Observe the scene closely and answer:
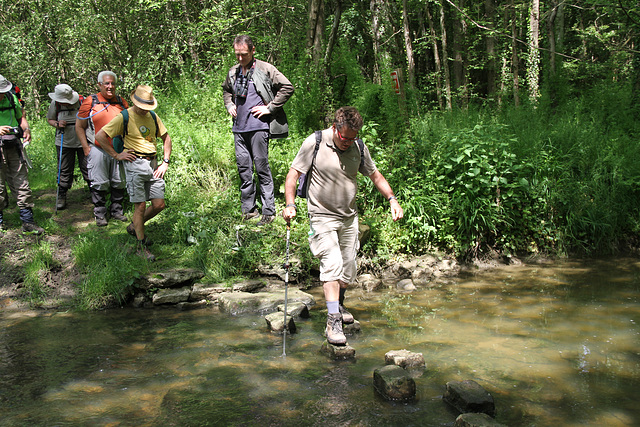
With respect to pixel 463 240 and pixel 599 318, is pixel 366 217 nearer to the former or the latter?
pixel 463 240

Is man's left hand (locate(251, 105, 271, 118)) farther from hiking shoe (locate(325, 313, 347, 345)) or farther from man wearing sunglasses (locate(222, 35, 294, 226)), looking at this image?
hiking shoe (locate(325, 313, 347, 345))

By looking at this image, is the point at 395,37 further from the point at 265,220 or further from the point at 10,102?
the point at 10,102

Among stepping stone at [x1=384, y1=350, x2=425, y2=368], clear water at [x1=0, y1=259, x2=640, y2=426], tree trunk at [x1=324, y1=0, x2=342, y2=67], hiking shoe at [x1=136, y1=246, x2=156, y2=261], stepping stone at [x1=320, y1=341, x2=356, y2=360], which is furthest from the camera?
tree trunk at [x1=324, y1=0, x2=342, y2=67]

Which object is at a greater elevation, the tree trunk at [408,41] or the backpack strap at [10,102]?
the tree trunk at [408,41]

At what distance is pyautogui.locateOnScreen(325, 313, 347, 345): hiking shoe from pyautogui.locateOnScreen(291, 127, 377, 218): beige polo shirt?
3.51ft

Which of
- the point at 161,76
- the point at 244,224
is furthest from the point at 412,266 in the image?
the point at 161,76

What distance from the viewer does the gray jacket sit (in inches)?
303

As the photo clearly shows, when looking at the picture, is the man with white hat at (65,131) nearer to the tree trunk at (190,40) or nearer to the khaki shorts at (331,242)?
the tree trunk at (190,40)

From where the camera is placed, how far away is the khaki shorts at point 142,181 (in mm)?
7098

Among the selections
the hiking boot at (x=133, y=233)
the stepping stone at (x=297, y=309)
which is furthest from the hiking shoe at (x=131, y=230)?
the stepping stone at (x=297, y=309)

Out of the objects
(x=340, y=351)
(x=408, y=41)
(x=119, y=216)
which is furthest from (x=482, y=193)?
(x=119, y=216)

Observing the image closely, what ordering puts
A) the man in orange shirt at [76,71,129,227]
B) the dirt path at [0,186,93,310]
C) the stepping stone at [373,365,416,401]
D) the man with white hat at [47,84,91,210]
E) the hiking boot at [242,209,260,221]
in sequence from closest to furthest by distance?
the stepping stone at [373,365,416,401], the dirt path at [0,186,93,310], the man in orange shirt at [76,71,129,227], the hiking boot at [242,209,260,221], the man with white hat at [47,84,91,210]

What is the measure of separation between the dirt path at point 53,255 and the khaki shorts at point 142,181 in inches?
58.7

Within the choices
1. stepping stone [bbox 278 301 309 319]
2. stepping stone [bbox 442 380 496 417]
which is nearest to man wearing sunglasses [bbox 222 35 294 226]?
stepping stone [bbox 278 301 309 319]
